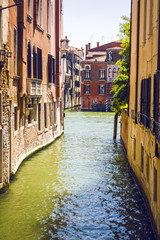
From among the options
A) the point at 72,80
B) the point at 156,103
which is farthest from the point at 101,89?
the point at 156,103

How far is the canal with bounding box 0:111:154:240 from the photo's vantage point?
8.59 metres

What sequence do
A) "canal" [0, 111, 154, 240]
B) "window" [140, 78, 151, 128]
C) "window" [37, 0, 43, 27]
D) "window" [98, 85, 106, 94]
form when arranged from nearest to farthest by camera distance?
1. "canal" [0, 111, 154, 240]
2. "window" [140, 78, 151, 128]
3. "window" [37, 0, 43, 27]
4. "window" [98, 85, 106, 94]

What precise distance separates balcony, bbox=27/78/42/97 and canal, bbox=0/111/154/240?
115 inches

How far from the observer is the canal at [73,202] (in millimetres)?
8586

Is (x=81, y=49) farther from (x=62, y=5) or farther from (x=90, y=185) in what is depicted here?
(x=90, y=185)

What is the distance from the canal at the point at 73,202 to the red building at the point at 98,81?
4393 centimetres

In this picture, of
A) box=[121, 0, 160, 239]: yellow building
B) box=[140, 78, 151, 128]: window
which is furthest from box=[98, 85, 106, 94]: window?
box=[140, 78, 151, 128]: window

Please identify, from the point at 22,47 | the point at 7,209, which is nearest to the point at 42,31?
the point at 22,47

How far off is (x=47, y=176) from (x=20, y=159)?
1.65 m

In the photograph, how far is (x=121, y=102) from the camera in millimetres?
23016

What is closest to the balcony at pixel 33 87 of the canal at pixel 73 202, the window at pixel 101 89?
the canal at pixel 73 202

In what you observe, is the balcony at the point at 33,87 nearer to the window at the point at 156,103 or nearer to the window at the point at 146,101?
the window at the point at 146,101

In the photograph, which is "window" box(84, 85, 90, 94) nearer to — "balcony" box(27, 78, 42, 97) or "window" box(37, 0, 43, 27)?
"window" box(37, 0, 43, 27)

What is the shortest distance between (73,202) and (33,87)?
24.8ft
